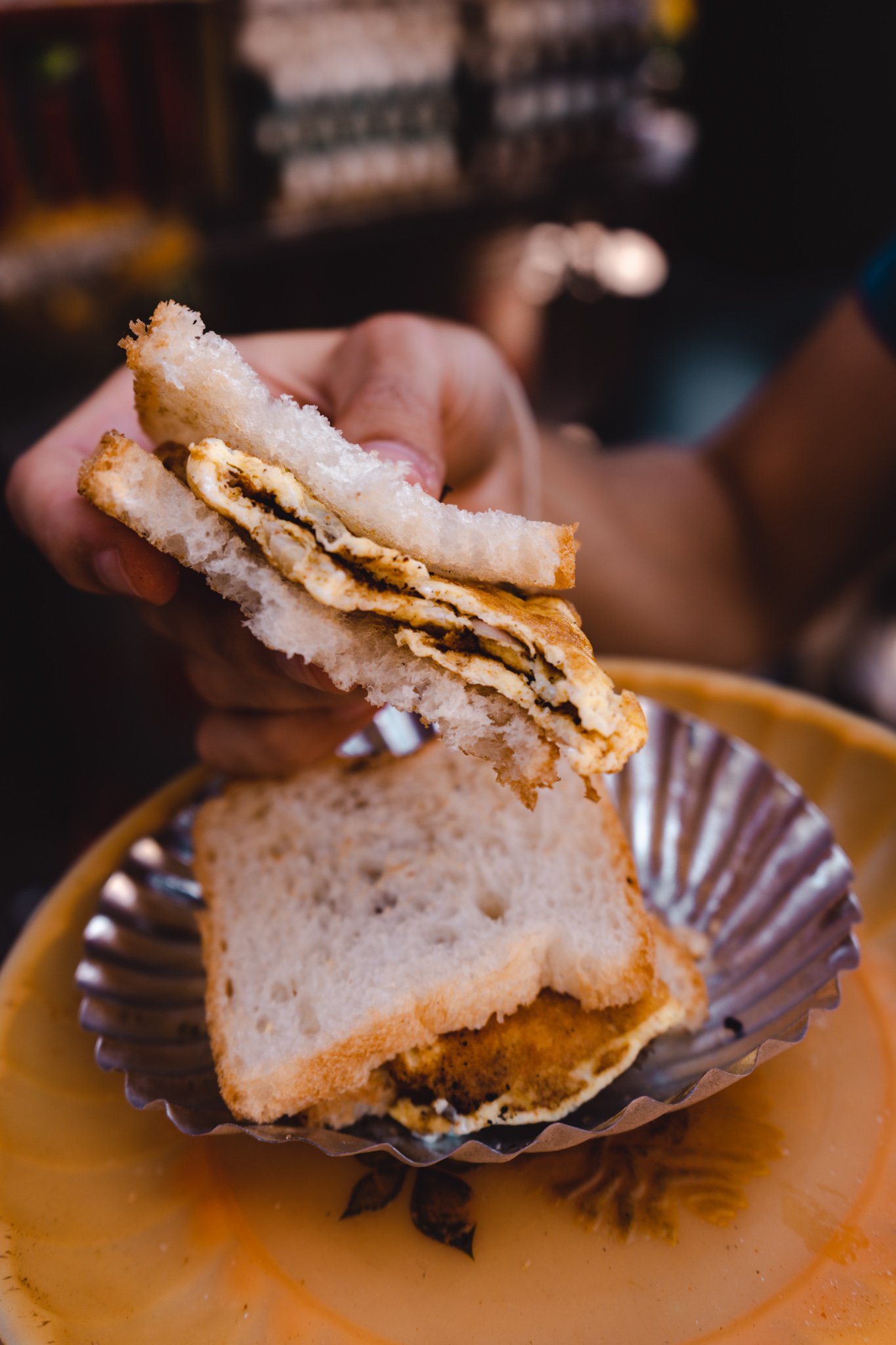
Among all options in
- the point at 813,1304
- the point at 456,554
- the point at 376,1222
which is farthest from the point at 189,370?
the point at 813,1304

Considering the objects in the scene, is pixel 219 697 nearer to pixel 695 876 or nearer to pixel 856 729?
pixel 695 876

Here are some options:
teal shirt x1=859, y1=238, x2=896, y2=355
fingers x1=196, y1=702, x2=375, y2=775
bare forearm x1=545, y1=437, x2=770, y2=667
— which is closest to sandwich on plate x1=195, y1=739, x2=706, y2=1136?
fingers x1=196, y1=702, x2=375, y2=775

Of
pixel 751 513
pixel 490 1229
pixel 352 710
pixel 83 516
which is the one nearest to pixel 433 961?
pixel 490 1229

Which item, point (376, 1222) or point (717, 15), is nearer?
point (376, 1222)

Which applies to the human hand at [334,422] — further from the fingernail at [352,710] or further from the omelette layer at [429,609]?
the omelette layer at [429,609]

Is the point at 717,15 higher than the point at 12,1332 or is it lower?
higher

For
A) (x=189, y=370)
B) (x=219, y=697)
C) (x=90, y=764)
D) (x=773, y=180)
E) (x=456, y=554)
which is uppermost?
(x=189, y=370)
